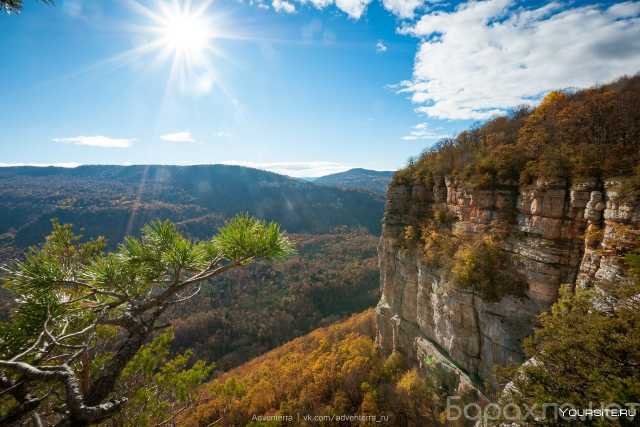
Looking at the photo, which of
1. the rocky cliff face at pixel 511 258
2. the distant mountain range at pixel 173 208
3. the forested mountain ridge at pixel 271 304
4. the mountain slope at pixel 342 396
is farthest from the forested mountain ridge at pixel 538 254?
the distant mountain range at pixel 173 208

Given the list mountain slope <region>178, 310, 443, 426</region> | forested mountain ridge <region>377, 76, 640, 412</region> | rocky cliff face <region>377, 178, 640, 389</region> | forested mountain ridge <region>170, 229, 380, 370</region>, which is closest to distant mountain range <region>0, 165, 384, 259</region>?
forested mountain ridge <region>170, 229, 380, 370</region>

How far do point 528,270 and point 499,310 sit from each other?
1.89 metres

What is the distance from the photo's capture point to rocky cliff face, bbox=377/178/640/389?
7.58 metres

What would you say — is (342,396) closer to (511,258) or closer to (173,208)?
(511,258)

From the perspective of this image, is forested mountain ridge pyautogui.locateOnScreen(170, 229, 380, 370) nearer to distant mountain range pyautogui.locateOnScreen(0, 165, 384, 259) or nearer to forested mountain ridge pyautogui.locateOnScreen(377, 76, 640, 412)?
distant mountain range pyautogui.locateOnScreen(0, 165, 384, 259)

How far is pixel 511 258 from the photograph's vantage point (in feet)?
33.1

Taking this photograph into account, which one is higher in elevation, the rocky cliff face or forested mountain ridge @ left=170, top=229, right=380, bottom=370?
the rocky cliff face

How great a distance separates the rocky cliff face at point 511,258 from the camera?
24.9 feet

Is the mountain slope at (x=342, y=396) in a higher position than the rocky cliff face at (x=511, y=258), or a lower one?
lower

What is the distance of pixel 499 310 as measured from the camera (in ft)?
33.1

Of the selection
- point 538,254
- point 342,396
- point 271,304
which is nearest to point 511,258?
point 538,254

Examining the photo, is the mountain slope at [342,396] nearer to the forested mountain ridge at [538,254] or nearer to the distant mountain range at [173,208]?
the forested mountain ridge at [538,254]

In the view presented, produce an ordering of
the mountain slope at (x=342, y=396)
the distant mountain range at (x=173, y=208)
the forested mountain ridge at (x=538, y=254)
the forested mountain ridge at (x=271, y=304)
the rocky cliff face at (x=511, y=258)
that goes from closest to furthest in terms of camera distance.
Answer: the forested mountain ridge at (x=538, y=254)
the rocky cliff face at (x=511, y=258)
the mountain slope at (x=342, y=396)
the forested mountain ridge at (x=271, y=304)
the distant mountain range at (x=173, y=208)

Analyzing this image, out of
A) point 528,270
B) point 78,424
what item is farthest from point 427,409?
point 78,424
